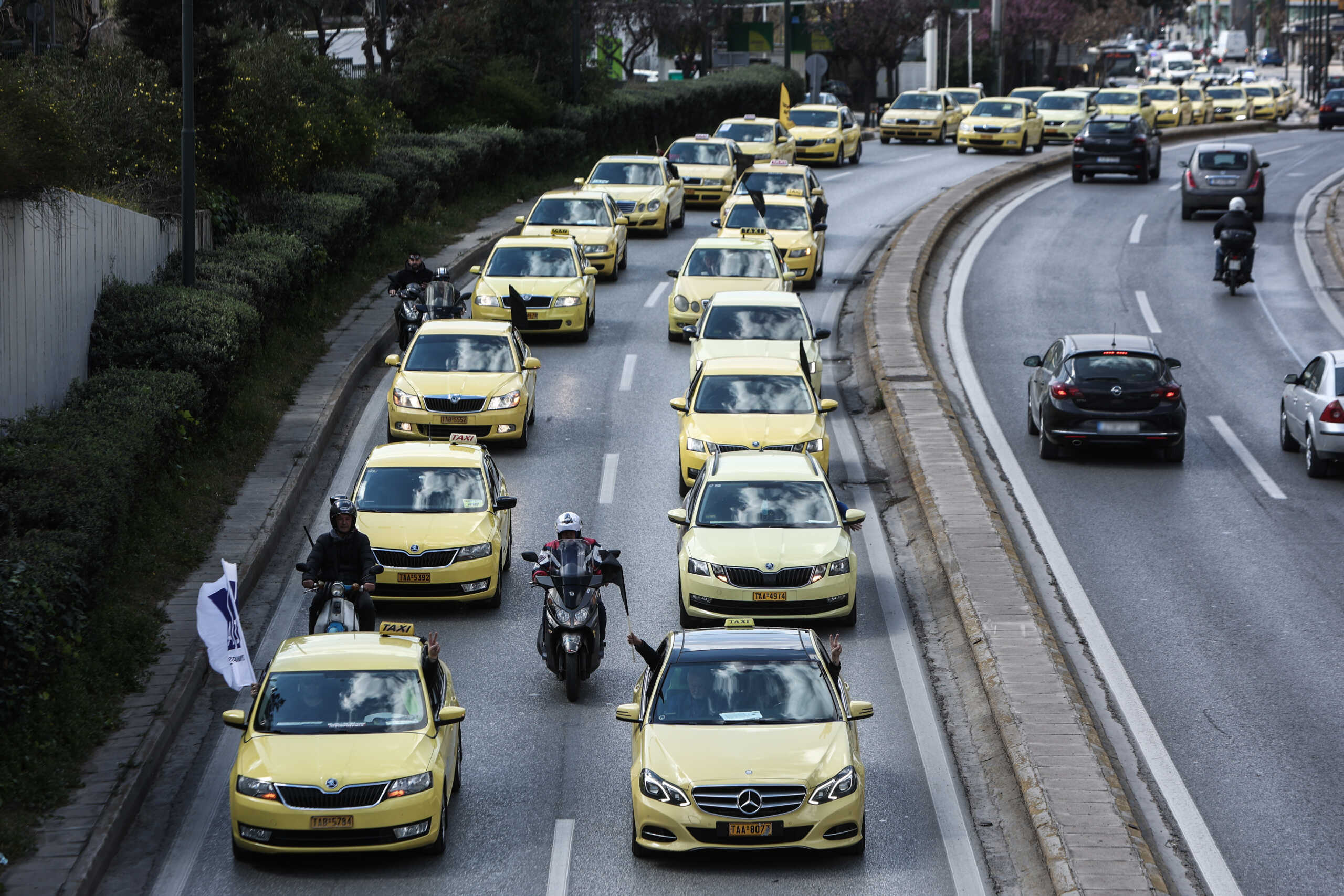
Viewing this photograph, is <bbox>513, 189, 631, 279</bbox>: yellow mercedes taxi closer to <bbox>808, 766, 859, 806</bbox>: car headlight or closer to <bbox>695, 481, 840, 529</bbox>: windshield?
<bbox>695, 481, 840, 529</bbox>: windshield

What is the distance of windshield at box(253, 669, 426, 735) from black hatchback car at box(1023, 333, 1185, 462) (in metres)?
12.6

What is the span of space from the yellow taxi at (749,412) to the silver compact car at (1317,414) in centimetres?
614

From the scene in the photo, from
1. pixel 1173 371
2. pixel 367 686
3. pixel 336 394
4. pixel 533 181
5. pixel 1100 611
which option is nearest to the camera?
pixel 367 686

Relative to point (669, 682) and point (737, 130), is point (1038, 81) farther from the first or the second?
point (669, 682)

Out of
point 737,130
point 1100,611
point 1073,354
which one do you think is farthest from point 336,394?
point 737,130

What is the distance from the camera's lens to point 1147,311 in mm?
33188

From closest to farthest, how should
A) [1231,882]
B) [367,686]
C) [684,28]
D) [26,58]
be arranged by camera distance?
[1231,882], [367,686], [26,58], [684,28]

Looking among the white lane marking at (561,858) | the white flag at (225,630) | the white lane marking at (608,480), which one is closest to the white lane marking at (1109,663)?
the white lane marking at (561,858)

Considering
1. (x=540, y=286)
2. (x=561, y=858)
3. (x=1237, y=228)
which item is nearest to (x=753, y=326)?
(x=540, y=286)

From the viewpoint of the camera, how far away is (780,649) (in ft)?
41.5

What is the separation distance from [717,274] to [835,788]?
18602mm

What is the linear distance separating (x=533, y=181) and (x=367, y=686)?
3572 cm

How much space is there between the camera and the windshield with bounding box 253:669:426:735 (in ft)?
39.4

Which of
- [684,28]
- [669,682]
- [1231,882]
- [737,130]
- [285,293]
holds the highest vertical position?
[684,28]
